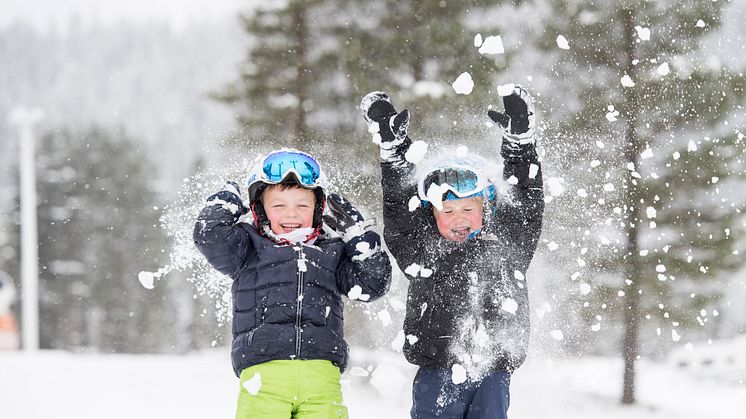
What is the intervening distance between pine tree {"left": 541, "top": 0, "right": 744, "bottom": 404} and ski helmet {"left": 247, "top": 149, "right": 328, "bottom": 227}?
3.79m

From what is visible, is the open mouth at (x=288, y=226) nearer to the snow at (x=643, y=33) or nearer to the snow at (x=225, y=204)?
the snow at (x=225, y=204)

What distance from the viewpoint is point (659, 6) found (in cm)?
646

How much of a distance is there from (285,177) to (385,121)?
1.62ft

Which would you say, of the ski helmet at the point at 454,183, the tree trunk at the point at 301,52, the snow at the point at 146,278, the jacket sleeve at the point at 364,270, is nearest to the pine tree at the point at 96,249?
the tree trunk at the point at 301,52

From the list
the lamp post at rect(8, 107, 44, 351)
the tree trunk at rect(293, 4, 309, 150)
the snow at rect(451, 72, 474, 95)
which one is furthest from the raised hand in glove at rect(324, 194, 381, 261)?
the lamp post at rect(8, 107, 44, 351)

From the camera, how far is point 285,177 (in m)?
2.98

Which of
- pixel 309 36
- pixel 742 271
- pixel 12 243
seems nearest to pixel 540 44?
pixel 309 36

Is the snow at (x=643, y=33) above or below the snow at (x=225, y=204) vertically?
above

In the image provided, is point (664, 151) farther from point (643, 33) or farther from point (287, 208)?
point (287, 208)

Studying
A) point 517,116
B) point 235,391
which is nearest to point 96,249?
point 235,391

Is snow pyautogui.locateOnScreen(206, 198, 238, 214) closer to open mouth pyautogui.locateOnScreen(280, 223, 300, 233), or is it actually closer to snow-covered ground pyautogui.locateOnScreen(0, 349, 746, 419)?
open mouth pyautogui.locateOnScreen(280, 223, 300, 233)

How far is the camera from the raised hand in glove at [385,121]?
295 cm

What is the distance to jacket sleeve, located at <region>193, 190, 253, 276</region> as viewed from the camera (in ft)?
9.38

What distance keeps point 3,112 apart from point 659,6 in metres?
27.2
